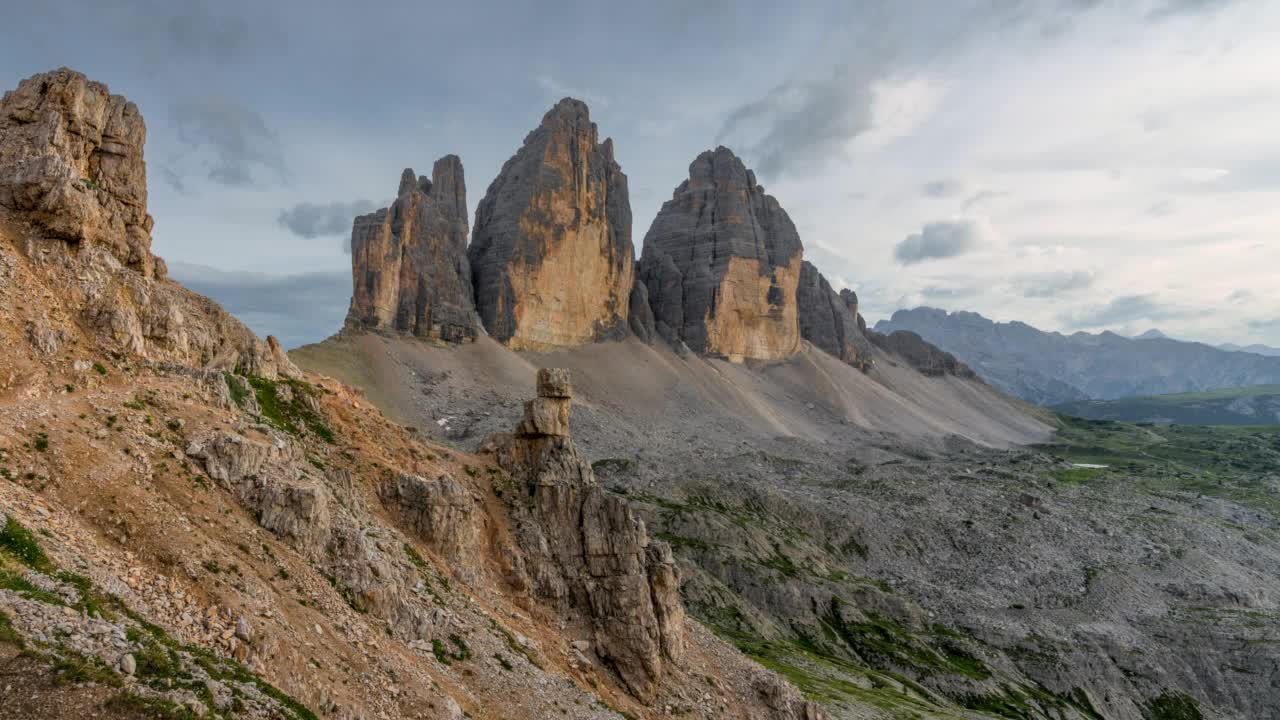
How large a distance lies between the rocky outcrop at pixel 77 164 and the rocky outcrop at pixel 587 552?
17.2 metres

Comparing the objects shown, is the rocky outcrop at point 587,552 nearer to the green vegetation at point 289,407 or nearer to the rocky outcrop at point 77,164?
the green vegetation at point 289,407

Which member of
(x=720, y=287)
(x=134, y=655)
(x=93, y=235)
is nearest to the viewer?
(x=134, y=655)

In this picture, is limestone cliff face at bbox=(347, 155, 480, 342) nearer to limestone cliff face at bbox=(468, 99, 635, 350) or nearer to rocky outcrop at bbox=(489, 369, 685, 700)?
limestone cliff face at bbox=(468, 99, 635, 350)

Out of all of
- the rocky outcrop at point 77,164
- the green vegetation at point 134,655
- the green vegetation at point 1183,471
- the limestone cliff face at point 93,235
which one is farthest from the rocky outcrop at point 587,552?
the green vegetation at point 1183,471

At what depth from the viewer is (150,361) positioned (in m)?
24.8

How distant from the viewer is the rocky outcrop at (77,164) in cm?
2538

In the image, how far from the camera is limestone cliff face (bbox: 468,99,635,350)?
15288 centimetres

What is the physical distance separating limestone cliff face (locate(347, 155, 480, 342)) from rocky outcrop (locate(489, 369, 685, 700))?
104 m

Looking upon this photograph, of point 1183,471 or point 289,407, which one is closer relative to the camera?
point 289,407

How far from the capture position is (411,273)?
136000mm

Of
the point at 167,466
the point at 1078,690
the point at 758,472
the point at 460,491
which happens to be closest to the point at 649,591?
the point at 460,491

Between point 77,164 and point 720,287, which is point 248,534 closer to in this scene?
point 77,164

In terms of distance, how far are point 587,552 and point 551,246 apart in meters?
130

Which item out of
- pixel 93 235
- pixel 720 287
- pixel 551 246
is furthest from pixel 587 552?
pixel 720 287
